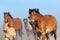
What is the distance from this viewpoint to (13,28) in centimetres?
1619

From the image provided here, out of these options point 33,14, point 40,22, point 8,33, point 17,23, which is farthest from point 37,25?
point 17,23

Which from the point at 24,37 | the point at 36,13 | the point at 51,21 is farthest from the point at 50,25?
the point at 24,37

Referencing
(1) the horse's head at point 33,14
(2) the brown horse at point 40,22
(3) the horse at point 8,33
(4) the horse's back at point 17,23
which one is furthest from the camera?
(4) the horse's back at point 17,23

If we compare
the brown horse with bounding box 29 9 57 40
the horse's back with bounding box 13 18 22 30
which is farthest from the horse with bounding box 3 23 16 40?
the horse's back with bounding box 13 18 22 30

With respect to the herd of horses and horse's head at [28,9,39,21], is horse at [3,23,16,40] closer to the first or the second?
the herd of horses

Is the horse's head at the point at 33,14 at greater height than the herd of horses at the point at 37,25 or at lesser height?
greater

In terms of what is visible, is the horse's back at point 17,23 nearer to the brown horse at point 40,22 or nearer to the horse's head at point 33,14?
the brown horse at point 40,22

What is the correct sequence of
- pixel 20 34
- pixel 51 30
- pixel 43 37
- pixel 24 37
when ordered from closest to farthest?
pixel 43 37, pixel 51 30, pixel 20 34, pixel 24 37

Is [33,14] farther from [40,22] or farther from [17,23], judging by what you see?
[17,23]

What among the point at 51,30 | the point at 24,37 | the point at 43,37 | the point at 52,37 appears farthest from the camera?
the point at 24,37

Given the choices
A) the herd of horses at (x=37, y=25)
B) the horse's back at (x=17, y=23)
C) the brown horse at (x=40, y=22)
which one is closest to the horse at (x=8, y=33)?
the herd of horses at (x=37, y=25)

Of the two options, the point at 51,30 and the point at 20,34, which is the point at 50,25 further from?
the point at 20,34

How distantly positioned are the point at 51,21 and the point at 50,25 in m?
0.23

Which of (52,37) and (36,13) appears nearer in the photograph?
(36,13)
